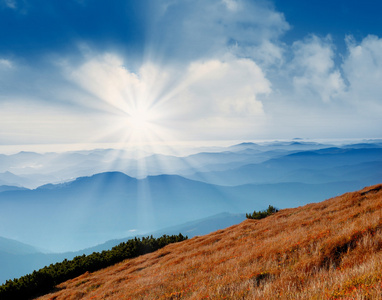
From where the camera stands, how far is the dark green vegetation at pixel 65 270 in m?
16.2

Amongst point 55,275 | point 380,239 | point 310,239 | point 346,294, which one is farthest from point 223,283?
point 55,275

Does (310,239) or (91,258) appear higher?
(310,239)

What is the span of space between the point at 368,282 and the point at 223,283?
12.3 ft

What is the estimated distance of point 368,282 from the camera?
12.9 feet

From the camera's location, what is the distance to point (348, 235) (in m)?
7.26

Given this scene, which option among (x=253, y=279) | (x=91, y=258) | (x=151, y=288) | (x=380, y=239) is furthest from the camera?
(x=91, y=258)

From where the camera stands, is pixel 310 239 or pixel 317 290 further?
pixel 310 239

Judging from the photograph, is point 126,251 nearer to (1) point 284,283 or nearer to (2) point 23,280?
(2) point 23,280

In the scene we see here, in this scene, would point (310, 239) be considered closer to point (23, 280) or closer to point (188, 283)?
point (188, 283)

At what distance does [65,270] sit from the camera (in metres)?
19.5

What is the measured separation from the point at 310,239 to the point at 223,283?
4654 mm

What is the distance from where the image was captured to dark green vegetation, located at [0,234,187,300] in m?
16.2

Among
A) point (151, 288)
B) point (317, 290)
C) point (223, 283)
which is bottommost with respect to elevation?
point (151, 288)

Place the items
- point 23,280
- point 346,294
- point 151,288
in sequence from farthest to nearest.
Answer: point 23,280
point 151,288
point 346,294
